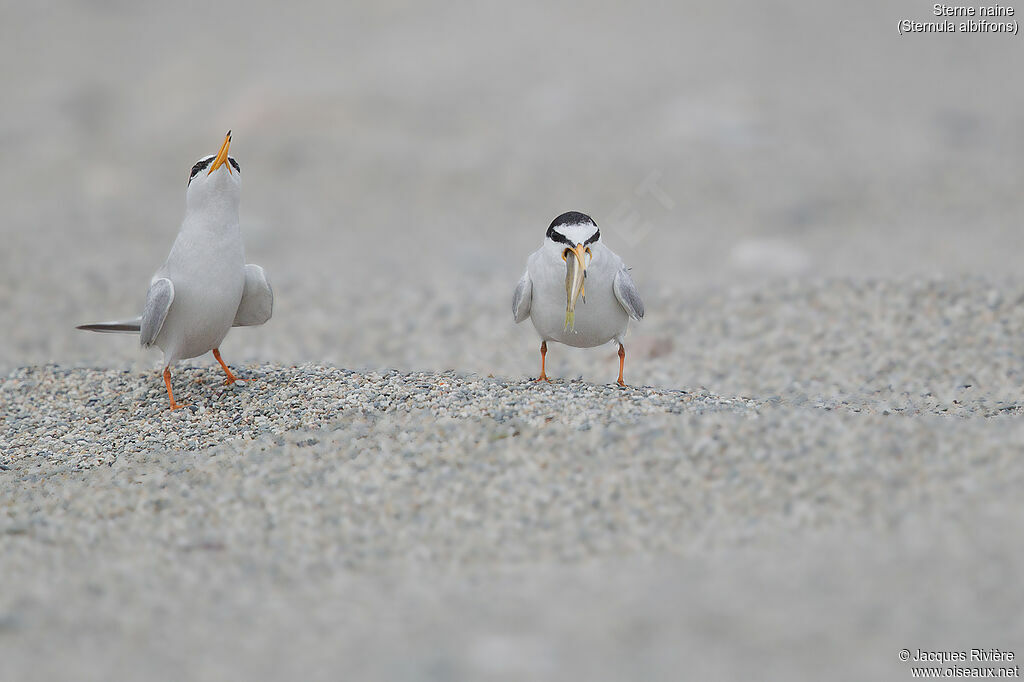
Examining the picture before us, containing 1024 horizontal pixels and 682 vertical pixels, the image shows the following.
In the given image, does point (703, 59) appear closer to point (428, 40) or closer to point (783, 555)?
point (428, 40)

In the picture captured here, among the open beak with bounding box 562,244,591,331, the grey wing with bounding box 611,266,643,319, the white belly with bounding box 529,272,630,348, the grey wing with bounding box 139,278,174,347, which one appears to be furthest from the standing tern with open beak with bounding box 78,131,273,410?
the grey wing with bounding box 611,266,643,319

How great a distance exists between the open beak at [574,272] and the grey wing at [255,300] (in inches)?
68.7

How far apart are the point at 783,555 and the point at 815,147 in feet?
35.5

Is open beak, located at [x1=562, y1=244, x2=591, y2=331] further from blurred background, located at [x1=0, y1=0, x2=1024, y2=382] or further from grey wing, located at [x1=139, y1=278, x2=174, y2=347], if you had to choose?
blurred background, located at [x1=0, y1=0, x2=1024, y2=382]

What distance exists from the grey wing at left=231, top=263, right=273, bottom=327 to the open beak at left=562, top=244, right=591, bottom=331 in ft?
5.72

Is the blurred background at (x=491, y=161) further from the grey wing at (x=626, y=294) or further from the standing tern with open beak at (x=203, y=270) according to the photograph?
the standing tern with open beak at (x=203, y=270)

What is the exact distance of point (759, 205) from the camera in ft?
40.1

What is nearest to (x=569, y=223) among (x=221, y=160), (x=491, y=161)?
(x=221, y=160)

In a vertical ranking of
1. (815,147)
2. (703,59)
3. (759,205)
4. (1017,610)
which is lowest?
(1017,610)

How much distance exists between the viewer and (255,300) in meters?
5.74

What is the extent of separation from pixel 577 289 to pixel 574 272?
0.09 m

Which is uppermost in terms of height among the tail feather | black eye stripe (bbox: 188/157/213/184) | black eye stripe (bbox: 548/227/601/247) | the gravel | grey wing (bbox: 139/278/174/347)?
black eye stripe (bbox: 188/157/213/184)

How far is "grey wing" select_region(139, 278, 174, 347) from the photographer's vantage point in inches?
209

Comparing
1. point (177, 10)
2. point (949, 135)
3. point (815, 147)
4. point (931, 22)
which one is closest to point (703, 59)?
point (815, 147)
